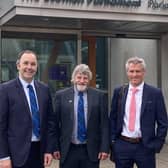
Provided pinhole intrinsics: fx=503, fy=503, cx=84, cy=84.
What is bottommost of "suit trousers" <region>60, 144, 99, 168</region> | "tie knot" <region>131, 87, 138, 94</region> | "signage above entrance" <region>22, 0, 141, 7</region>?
"suit trousers" <region>60, 144, 99, 168</region>

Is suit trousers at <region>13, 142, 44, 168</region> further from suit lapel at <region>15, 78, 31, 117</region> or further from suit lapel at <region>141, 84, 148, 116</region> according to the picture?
suit lapel at <region>141, 84, 148, 116</region>

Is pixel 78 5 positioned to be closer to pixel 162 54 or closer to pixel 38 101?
pixel 162 54

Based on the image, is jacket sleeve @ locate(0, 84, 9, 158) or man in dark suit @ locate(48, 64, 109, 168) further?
man in dark suit @ locate(48, 64, 109, 168)

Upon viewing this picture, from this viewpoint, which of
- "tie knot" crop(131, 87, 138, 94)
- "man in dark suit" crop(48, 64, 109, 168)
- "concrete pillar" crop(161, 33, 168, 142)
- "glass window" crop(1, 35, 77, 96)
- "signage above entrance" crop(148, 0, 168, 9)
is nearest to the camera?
"man in dark suit" crop(48, 64, 109, 168)

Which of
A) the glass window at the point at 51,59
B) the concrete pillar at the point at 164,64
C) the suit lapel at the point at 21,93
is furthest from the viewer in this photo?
the concrete pillar at the point at 164,64

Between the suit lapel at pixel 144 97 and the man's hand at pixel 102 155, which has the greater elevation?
the suit lapel at pixel 144 97

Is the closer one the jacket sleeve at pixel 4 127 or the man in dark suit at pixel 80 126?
the jacket sleeve at pixel 4 127

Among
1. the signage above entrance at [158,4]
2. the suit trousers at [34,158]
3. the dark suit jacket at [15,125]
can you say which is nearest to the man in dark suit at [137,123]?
the suit trousers at [34,158]

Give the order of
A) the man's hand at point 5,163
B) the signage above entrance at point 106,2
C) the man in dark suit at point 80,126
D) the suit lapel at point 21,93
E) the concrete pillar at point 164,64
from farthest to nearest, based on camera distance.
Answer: the concrete pillar at point 164,64
the signage above entrance at point 106,2
the man in dark suit at point 80,126
the suit lapel at point 21,93
the man's hand at point 5,163

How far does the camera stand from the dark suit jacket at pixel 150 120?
5.50 m

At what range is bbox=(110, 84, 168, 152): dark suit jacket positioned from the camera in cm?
550

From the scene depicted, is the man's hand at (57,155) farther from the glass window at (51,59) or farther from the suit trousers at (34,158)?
the glass window at (51,59)

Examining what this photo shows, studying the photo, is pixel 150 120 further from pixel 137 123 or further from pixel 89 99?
pixel 89 99

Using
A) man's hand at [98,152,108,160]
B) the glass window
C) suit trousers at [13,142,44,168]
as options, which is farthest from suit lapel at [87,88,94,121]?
the glass window
